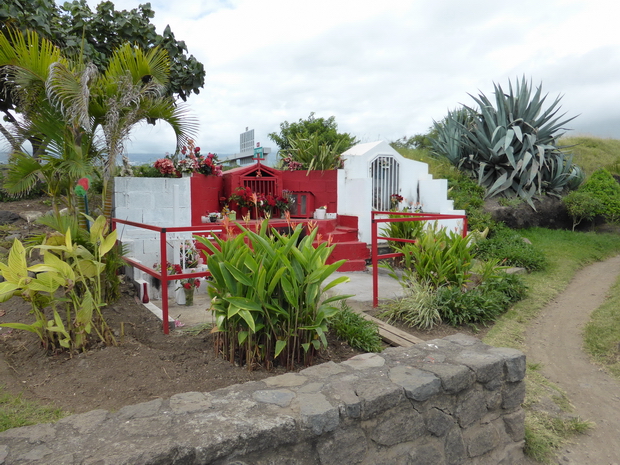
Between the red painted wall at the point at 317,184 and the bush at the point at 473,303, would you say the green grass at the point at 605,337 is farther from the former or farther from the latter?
the red painted wall at the point at 317,184

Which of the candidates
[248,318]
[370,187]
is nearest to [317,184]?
[370,187]

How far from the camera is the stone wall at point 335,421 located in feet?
6.50

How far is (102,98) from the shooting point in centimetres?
551

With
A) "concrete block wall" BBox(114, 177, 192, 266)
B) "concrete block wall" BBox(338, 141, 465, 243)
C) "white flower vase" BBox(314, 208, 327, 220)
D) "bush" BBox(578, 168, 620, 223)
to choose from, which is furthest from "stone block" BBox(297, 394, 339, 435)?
"bush" BBox(578, 168, 620, 223)

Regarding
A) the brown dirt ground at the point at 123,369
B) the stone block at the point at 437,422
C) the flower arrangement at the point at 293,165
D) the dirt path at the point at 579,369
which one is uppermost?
the flower arrangement at the point at 293,165

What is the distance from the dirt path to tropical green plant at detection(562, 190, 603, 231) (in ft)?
12.8

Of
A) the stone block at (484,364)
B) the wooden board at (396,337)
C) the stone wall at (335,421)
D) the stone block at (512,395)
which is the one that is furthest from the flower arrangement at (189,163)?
the stone block at (512,395)

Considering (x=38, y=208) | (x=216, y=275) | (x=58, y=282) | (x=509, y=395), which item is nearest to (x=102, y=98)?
(x=58, y=282)

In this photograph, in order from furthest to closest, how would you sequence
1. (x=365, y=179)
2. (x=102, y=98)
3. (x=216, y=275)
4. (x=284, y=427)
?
(x=365, y=179)
(x=102, y=98)
(x=216, y=275)
(x=284, y=427)

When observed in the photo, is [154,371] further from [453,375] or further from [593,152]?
[593,152]

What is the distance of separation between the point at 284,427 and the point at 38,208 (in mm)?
A: 8670

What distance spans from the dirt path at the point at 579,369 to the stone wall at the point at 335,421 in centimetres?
60

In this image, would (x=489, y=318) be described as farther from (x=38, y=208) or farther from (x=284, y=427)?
(x=38, y=208)

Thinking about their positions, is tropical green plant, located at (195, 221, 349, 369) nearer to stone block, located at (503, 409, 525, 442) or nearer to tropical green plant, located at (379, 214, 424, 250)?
stone block, located at (503, 409, 525, 442)
